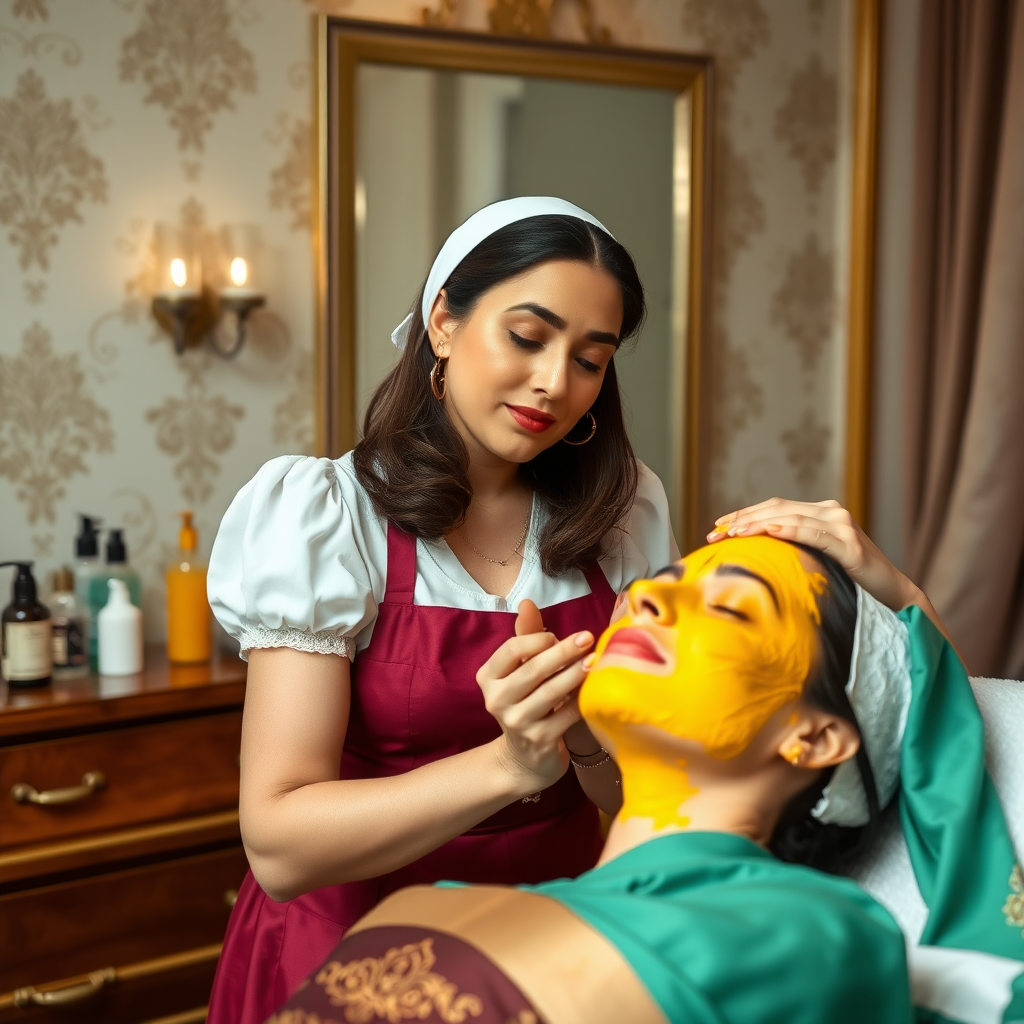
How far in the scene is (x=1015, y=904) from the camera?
0.96 meters

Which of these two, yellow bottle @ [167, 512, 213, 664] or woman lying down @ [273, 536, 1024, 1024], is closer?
woman lying down @ [273, 536, 1024, 1024]

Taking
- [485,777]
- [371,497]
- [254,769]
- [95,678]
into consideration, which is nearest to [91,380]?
[95,678]

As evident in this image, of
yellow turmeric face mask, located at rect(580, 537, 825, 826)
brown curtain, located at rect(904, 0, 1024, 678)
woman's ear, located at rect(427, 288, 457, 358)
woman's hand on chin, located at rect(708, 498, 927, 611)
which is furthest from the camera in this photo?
brown curtain, located at rect(904, 0, 1024, 678)

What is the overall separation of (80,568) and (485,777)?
136cm

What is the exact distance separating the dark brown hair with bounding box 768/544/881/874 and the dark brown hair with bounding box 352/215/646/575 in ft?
1.38

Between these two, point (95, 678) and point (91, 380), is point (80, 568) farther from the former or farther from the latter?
point (91, 380)

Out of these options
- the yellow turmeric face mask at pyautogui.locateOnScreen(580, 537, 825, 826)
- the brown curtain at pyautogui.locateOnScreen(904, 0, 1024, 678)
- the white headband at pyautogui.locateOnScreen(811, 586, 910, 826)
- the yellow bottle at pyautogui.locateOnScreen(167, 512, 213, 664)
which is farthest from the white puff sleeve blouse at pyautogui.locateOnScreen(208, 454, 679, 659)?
the brown curtain at pyautogui.locateOnScreen(904, 0, 1024, 678)

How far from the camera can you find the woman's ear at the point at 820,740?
38.2 inches

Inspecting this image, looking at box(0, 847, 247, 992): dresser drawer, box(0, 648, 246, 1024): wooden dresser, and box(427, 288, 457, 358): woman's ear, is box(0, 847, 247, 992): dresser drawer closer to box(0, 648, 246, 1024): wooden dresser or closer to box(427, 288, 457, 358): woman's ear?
box(0, 648, 246, 1024): wooden dresser

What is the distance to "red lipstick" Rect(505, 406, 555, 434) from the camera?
1.27m

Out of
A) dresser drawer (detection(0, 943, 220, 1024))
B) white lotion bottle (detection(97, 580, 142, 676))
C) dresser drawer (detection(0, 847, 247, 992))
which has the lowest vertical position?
dresser drawer (detection(0, 943, 220, 1024))

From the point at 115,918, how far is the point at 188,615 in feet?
1.81

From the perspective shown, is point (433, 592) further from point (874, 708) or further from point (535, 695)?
point (874, 708)

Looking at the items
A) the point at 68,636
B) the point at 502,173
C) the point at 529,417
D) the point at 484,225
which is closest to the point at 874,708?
the point at 529,417
